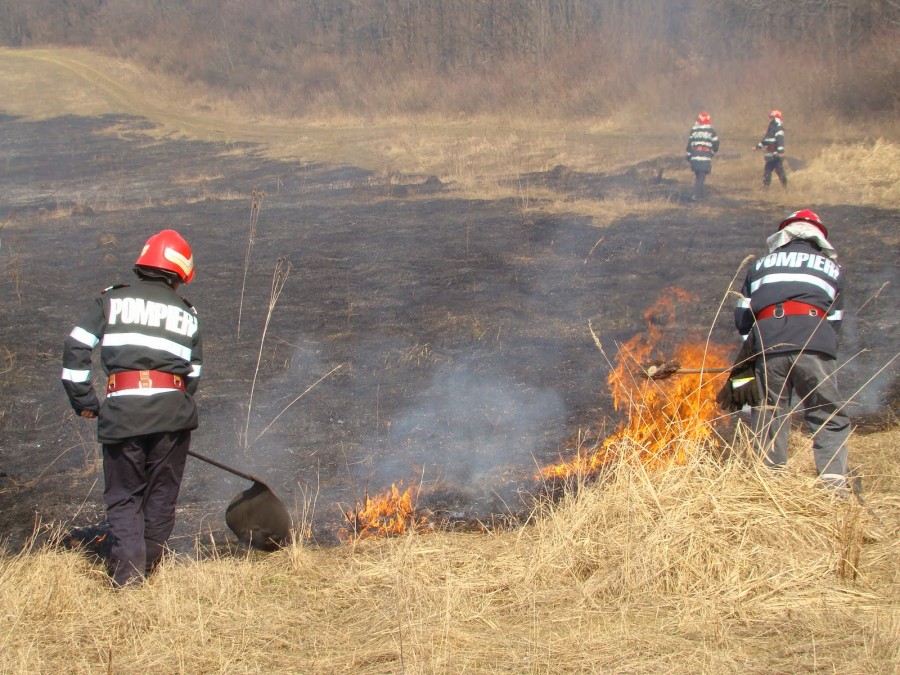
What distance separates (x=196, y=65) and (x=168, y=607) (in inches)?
1487

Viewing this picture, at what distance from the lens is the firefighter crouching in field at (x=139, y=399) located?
4.48m

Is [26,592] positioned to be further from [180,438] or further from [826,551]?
[826,551]

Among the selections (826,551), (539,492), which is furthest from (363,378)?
(826,551)

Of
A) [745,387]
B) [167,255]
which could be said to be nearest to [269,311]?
[167,255]

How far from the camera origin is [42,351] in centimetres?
945

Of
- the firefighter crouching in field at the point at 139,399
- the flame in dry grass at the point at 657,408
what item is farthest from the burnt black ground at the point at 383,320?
the firefighter crouching in field at the point at 139,399

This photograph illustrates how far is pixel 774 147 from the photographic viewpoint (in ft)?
58.6

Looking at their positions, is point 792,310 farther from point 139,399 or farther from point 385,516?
point 139,399

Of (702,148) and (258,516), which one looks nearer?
(258,516)

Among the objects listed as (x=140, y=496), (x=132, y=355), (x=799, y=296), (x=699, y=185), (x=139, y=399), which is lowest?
(x=140, y=496)

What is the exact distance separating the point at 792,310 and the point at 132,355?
388 cm

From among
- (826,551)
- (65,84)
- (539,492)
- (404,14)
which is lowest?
(539,492)

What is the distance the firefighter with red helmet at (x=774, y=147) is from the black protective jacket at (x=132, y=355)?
1575 centimetres

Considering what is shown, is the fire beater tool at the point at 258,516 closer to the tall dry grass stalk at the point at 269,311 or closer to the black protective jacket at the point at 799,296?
the tall dry grass stalk at the point at 269,311
